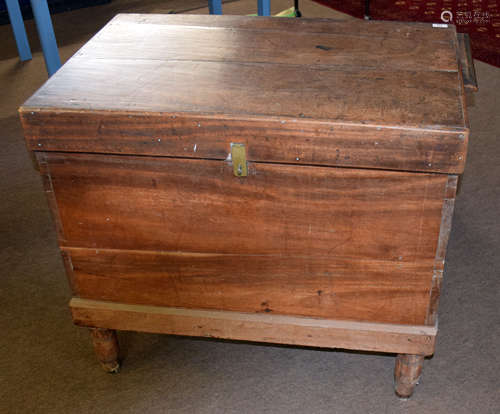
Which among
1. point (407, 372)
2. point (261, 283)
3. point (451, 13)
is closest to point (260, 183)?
point (261, 283)

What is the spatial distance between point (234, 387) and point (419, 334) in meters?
0.35

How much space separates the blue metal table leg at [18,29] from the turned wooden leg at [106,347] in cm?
172

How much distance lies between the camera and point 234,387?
112 cm

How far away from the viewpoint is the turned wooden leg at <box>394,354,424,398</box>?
104 centimetres

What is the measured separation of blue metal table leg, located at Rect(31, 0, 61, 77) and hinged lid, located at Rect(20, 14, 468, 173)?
2.85 feet

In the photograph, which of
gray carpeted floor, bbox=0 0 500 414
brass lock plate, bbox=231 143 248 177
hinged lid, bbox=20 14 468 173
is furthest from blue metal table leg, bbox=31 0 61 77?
brass lock plate, bbox=231 143 248 177

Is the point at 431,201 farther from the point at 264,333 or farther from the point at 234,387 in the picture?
the point at 234,387

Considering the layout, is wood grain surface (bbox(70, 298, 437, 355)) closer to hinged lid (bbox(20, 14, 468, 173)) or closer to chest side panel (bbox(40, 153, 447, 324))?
chest side panel (bbox(40, 153, 447, 324))

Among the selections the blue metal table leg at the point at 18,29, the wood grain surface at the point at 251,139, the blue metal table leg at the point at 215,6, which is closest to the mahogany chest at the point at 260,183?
the wood grain surface at the point at 251,139

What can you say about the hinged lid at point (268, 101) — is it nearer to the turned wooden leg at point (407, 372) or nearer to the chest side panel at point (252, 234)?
the chest side panel at point (252, 234)

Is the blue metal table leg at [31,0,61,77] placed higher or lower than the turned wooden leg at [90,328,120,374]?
higher

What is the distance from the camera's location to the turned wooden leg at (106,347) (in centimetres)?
111

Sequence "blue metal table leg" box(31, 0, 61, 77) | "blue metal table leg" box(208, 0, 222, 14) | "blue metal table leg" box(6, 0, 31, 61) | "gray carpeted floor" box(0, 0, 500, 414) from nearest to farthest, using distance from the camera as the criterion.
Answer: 1. "gray carpeted floor" box(0, 0, 500, 414)
2. "blue metal table leg" box(31, 0, 61, 77)
3. "blue metal table leg" box(208, 0, 222, 14)
4. "blue metal table leg" box(6, 0, 31, 61)

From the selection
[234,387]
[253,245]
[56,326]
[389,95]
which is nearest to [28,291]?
[56,326]
